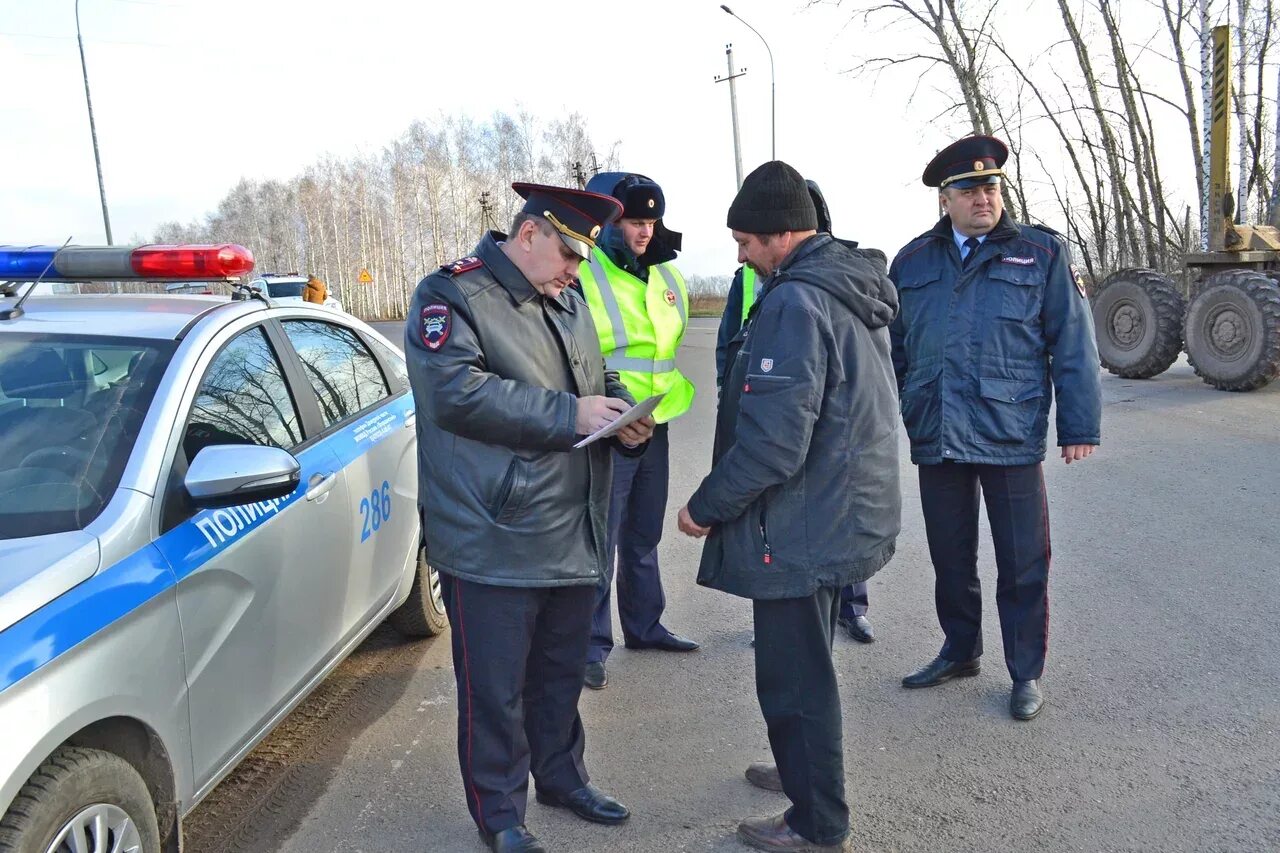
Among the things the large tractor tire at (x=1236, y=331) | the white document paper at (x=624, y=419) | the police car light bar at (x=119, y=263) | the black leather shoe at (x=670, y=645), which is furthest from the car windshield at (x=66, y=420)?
the large tractor tire at (x=1236, y=331)

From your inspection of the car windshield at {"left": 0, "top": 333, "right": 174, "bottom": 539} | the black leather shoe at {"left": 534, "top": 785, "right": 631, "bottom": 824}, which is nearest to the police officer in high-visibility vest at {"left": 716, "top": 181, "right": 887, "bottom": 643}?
the black leather shoe at {"left": 534, "top": 785, "right": 631, "bottom": 824}

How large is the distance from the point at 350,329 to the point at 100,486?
5.86 feet

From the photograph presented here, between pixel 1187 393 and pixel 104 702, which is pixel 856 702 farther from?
pixel 1187 393

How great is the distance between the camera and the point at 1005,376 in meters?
3.58

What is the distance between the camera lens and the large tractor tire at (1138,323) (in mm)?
10984

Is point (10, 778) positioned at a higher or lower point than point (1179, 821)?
higher

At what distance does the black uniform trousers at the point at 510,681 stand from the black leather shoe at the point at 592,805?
12 cm

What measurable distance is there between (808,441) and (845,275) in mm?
459

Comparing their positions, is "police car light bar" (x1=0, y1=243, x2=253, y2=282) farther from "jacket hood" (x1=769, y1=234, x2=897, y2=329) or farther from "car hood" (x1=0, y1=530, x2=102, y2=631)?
"jacket hood" (x1=769, y1=234, x2=897, y2=329)

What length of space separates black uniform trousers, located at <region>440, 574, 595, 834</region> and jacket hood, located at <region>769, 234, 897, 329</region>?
1049 millimetres

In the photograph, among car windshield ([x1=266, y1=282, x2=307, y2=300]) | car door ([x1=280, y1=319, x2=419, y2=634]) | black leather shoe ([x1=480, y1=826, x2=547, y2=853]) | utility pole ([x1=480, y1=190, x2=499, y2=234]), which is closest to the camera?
black leather shoe ([x1=480, y1=826, x2=547, y2=853])

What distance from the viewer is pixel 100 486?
7.93 ft

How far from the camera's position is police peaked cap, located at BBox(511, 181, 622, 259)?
256cm

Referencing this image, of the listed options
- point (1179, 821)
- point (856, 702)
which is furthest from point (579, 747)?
point (1179, 821)
